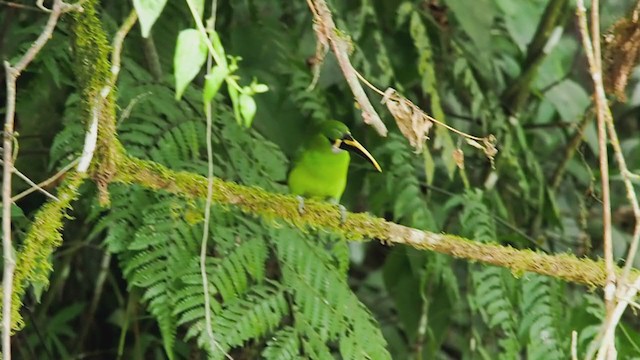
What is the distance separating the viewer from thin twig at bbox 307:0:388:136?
107 centimetres

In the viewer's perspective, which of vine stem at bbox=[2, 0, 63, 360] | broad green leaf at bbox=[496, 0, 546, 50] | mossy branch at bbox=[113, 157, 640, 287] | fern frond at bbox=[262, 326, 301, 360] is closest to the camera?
vine stem at bbox=[2, 0, 63, 360]

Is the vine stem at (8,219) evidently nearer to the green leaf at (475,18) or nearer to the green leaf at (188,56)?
the green leaf at (188,56)

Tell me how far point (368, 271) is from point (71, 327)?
1.26 metres

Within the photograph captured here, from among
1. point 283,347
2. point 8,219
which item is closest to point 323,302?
point 283,347

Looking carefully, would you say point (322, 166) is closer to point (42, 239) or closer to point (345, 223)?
point (345, 223)

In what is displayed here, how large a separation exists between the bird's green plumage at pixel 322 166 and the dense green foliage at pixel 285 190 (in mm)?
76

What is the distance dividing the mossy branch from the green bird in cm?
33

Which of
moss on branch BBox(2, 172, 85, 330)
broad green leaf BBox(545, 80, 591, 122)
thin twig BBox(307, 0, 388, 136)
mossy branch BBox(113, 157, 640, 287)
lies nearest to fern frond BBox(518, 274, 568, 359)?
mossy branch BBox(113, 157, 640, 287)

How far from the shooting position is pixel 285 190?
1830 millimetres

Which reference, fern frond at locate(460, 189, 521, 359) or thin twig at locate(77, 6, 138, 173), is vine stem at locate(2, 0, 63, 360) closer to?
thin twig at locate(77, 6, 138, 173)

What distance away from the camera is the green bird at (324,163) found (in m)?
1.79

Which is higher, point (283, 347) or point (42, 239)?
point (42, 239)

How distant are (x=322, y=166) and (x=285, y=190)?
94mm

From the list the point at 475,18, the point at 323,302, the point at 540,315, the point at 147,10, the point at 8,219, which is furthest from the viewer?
the point at 475,18
